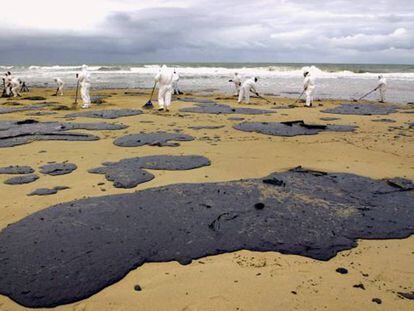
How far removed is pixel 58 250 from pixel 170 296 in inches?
55.8

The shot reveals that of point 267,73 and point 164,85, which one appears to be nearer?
point 164,85

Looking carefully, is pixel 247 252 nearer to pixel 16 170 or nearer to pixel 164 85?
pixel 16 170

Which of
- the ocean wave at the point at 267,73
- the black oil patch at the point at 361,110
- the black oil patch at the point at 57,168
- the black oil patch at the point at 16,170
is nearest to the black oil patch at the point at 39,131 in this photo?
the black oil patch at the point at 16,170

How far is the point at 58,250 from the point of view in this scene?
4160mm

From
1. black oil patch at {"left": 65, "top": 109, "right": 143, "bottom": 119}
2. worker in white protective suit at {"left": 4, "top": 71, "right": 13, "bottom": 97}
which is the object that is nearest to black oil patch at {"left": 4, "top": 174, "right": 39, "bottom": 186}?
black oil patch at {"left": 65, "top": 109, "right": 143, "bottom": 119}

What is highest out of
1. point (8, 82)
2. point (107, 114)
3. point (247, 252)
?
point (8, 82)

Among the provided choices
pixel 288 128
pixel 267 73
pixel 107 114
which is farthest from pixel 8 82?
pixel 267 73

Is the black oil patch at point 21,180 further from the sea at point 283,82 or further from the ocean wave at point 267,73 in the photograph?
the ocean wave at point 267,73

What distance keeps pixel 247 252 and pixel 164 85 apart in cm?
1232

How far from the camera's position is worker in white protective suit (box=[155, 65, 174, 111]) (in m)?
15.8

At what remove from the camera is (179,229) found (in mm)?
4719

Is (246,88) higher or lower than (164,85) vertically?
lower

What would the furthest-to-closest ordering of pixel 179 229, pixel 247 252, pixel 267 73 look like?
1. pixel 267 73
2. pixel 179 229
3. pixel 247 252

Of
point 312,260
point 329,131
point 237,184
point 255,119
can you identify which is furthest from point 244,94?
point 312,260
